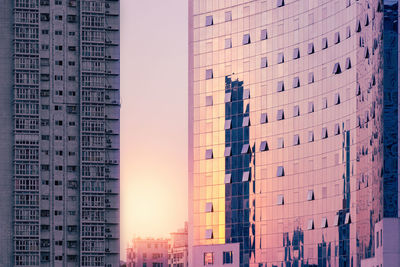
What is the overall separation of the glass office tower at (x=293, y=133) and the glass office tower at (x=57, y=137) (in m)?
→ 10.1

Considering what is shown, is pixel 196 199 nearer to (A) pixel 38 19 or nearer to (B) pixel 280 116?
(B) pixel 280 116

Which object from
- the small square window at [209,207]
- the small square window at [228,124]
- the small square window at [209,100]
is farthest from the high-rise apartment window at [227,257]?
the small square window at [209,100]

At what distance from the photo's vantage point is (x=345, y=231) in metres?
123

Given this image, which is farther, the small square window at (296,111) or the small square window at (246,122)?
the small square window at (246,122)

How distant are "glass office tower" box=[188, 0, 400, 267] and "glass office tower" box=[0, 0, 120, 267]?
10092 mm

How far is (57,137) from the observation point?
13875 centimetres

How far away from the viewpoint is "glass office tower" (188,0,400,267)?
11719 cm

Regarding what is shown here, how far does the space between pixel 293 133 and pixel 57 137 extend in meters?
25.4

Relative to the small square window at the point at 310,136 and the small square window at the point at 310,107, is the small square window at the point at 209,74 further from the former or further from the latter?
the small square window at the point at 310,136

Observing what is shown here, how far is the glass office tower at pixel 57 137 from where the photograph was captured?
451ft

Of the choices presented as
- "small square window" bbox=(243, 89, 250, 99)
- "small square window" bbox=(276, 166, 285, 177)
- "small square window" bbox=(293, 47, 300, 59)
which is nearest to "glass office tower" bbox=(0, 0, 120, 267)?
"small square window" bbox=(243, 89, 250, 99)

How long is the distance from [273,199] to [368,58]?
69.7ft

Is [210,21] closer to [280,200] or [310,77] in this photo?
[310,77]

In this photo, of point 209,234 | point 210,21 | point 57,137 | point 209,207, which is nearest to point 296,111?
point 209,207
